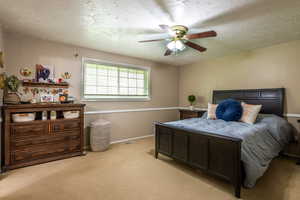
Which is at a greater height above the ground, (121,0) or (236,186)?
(121,0)

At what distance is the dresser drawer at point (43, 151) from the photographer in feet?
8.14

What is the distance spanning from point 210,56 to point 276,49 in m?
1.44

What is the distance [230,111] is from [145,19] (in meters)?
2.38

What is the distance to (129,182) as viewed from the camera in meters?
2.13

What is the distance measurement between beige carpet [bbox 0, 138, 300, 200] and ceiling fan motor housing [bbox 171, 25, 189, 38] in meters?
2.27

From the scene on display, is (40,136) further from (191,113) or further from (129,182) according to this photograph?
(191,113)

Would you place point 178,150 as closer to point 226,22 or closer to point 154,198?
point 154,198

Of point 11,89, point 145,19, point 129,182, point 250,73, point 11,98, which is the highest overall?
point 145,19

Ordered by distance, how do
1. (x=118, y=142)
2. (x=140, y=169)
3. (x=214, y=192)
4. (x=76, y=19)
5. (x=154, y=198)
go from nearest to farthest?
(x=154, y=198)
(x=214, y=192)
(x=76, y=19)
(x=140, y=169)
(x=118, y=142)

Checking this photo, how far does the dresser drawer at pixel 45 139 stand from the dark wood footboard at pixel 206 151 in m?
1.81

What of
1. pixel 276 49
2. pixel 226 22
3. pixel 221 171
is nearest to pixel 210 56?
pixel 276 49

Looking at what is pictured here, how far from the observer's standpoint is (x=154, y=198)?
1.79 metres

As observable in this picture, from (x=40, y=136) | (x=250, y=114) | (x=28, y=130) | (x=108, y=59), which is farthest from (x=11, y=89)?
(x=250, y=114)

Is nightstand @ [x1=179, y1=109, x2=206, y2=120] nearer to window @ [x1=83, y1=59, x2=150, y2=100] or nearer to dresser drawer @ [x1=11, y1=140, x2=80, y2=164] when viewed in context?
window @ [x1=83, y1=59, x2=150, y2=100]
